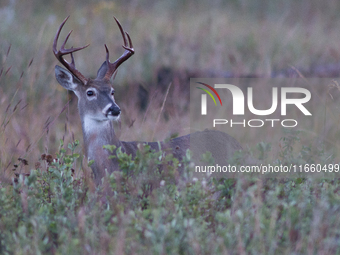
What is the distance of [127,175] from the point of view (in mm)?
3689

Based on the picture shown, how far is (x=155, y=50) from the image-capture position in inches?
448

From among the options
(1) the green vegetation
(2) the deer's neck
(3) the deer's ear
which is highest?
(3) the deer's ear

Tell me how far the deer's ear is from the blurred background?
94 cm

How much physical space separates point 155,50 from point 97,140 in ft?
22.5

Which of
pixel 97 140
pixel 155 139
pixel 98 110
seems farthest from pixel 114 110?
pixel 155 139

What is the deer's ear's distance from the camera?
5.01 metres

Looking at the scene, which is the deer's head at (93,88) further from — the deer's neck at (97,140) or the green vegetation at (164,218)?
the green vegetation at (164,218)

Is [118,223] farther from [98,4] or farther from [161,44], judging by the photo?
[98,4]

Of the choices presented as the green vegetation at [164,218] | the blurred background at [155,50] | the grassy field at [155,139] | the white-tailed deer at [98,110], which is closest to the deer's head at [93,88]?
the white-tailed deer at [98,110]

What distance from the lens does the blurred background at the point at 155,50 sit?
744 cm

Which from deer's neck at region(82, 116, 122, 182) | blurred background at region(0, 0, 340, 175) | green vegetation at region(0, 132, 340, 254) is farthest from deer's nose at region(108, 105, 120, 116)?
blurred background at region(0, 0, 340, 175)

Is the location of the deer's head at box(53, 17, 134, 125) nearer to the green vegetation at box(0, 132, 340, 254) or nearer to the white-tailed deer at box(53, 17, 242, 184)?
the white-tailed deer at box(53, 17, 242, 184)

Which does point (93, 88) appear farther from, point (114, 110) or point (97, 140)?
point (97, 140)

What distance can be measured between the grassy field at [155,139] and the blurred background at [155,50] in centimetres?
4
